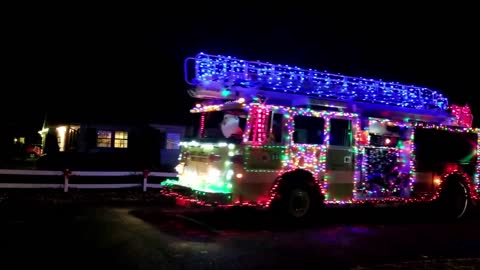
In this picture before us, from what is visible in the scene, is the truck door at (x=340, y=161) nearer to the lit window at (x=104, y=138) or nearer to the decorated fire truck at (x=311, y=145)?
the decorated fire truck at (x=311, y=145)

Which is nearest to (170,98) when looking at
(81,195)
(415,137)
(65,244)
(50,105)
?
(50,105)

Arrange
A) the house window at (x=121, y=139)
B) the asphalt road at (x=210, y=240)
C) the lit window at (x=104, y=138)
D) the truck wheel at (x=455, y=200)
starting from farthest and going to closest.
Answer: the house window at (x=121, y=139), the lit window at (x=104, y=138), the truck wheel at (x=455, y=200), the asphalt road at (x=210, y=240)

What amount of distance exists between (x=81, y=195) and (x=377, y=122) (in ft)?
28.2

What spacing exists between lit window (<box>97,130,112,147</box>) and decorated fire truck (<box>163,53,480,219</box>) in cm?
2055

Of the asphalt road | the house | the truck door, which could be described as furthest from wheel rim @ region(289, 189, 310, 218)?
the house

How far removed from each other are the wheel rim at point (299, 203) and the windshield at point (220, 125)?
1.81 metres

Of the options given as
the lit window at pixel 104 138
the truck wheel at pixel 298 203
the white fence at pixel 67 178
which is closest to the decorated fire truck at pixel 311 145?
the truck wheel at pixel 298 203

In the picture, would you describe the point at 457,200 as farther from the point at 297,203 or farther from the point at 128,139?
the point at 128,139

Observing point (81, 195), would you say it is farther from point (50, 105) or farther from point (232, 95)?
point (50, 105)

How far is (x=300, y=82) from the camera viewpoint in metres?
11.4

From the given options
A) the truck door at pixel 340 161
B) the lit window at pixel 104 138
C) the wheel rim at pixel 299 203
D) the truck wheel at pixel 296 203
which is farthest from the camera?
the lit window at pixel 104 138

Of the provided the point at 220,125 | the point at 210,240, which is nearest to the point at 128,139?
the point at 220,125

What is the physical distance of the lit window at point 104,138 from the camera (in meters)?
31.1

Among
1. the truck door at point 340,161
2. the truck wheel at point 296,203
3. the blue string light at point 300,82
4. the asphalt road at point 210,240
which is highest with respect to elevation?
the blue string light at point 300,82
